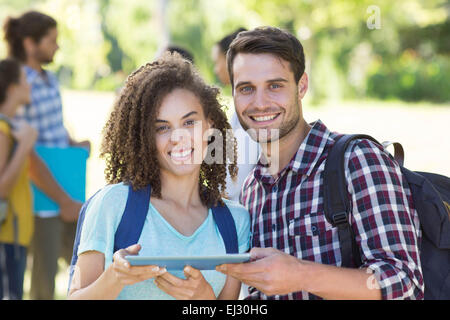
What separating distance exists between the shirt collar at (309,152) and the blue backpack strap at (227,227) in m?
0.25

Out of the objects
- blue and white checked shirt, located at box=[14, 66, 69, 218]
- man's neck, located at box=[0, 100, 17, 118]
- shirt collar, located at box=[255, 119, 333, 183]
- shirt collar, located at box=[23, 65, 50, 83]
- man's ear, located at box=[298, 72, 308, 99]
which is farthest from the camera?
shirt collar, located at box=[23, 65, 50, 83]

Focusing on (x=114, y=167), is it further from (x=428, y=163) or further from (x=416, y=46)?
(x=416, y=46)

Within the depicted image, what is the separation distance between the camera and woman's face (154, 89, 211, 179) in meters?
2.04

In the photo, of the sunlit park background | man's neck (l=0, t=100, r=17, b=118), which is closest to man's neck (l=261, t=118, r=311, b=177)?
man's neck (l=0, t=100, r=17, b=118)

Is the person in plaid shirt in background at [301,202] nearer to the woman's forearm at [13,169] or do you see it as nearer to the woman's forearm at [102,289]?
the woman's forearm at [102,289]

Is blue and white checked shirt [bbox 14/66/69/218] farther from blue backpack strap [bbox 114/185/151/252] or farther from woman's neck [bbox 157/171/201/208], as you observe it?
blue backpack strap [bbox 114/185/151/252]

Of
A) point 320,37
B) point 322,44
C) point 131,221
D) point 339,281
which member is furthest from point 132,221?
point 320,37

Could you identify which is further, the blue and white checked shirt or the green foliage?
the green foliage

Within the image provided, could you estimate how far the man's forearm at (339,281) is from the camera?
72.4 inches

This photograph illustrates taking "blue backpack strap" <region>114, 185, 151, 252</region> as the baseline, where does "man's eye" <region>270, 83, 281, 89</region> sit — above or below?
above

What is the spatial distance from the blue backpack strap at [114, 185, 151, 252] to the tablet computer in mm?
228

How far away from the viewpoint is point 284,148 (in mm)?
2328

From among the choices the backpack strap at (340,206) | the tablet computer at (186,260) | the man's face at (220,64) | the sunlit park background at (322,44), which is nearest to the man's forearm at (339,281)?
the backpack strap at (340,206)

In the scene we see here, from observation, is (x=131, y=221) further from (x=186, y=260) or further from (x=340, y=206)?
(x=340, y=206)
